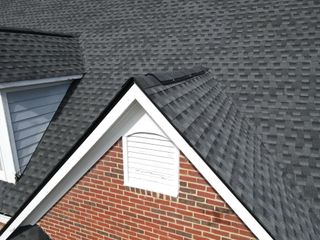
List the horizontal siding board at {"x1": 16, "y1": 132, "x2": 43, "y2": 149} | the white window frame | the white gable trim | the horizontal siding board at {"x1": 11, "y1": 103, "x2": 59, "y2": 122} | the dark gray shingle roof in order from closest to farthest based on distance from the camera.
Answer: the white gable trim < the dark gray shingle roof < the white window frame < the horizontal siding board at {"x1": 11, "y1": 103, "x2": 59, "y2": 122} < the horizontal siding board at {"x1": 16, "y1": 132, "x2": 43, "y2": 149}

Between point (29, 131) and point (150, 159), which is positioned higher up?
point (29, 131)

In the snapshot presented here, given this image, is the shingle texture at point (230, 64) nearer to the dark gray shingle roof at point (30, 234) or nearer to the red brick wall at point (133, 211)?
the red brick wall at point (133, 211)

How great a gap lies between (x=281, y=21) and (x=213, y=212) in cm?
562

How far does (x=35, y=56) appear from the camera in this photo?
728 cm

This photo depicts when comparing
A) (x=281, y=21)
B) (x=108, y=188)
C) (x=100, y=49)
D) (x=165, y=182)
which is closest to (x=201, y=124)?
(x=165, y=182)

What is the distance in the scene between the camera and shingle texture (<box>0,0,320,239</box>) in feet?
19.3

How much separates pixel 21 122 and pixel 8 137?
446mm

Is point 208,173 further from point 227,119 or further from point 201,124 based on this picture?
point 227,119

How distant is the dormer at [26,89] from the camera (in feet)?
20.1

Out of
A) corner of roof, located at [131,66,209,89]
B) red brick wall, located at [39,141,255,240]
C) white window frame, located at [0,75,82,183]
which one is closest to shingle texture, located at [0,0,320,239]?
white window frame, located at [0,75,82,183]

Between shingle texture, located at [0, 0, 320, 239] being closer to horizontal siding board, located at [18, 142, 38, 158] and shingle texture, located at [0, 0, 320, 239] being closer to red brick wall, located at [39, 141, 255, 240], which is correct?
horizontal siding board, located at [18, 142, 38, 158]

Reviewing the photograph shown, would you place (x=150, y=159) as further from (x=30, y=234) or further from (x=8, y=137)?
(x=8, y=137)

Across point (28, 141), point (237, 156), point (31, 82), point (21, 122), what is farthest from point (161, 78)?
point (28, 141)

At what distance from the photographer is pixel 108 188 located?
16.2 ft
